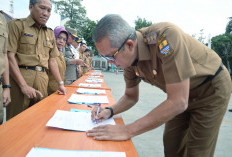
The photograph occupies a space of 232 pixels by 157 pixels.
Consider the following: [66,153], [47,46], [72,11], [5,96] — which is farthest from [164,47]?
[72,11]

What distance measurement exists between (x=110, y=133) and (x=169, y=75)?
414mm

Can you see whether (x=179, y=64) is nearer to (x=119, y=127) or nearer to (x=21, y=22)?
(x=119, y=127)

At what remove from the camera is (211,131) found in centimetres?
106

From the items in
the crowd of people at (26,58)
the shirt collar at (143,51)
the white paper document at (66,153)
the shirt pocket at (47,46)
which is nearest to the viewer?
the white paper document at (66,153)

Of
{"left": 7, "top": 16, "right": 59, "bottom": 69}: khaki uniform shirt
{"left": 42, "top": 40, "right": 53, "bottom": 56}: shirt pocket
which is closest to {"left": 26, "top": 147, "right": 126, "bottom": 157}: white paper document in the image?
{"left": 7, "top": 16, "right": 59, "bottom": 69}: khaki uniform shirt

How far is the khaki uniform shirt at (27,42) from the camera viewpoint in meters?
1.60

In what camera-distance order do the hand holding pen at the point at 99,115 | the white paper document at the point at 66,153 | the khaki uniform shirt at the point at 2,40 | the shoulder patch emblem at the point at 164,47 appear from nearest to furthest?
the white paper document at the point at 66,153 → the shoulder patch emblem at the point at 164,47 → the hand holding pen at the point at 99,115 → the khaki uniform shirt at the point at 2,40

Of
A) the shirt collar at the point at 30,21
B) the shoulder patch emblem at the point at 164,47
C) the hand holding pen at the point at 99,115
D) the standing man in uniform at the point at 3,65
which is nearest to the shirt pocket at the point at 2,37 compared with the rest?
the standing man in uniform at the point at 3,65


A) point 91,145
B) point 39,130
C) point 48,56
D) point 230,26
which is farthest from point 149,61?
point 230,26

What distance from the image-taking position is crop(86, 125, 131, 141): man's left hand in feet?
2.67

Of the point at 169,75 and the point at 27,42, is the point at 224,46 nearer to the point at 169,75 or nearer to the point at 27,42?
the point at 27,42

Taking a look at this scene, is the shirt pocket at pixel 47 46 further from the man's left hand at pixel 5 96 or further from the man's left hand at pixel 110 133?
the man's left hand at pixel 110 133

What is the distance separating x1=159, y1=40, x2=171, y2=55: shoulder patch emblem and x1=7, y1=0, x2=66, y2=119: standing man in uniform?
1305mm

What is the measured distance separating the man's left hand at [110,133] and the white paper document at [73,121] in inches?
3.4
